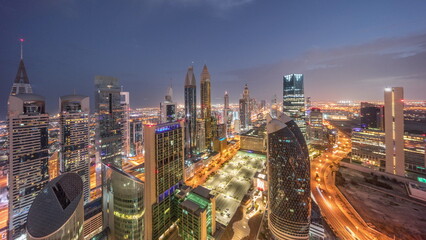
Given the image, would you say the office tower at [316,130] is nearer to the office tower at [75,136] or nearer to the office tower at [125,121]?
the office tower at [125,121]

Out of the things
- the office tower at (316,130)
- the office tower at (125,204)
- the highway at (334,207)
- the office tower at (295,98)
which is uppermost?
the office tower at (295,98)

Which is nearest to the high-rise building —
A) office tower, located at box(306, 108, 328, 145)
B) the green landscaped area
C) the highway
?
the green landscaped area

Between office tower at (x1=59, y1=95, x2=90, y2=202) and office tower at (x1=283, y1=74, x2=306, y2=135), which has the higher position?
office tower at (x1=283, y1=74, x2=306, y2=135)

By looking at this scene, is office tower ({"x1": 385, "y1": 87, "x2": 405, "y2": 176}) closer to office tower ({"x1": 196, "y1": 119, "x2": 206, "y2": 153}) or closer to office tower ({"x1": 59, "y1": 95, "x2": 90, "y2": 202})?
office tower ({"x1": 196, "y1": 119, "x2": 206, "y2": 153})

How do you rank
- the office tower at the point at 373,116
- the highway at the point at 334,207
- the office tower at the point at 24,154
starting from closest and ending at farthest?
the highway at the point at 334,207
the office tower at the point at 24,154
the office tower at the point at 373,116

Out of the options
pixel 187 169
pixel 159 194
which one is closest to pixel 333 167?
pixel 187 169

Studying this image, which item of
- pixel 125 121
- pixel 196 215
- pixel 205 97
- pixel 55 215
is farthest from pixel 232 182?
pixel 205 97

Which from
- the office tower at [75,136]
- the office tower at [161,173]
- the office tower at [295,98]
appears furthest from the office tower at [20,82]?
the office tower at [295,98]
